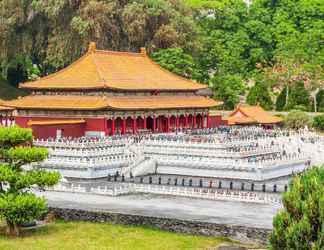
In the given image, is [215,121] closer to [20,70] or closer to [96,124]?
[96,124]

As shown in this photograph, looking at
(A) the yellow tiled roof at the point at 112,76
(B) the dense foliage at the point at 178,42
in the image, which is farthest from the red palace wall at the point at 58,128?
(B) the dense foliage at the point at 178,42

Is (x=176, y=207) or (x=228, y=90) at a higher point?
(x=228, y=90)

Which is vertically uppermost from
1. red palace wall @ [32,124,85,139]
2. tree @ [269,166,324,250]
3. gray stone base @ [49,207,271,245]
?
tree @ [269,166,324,250]

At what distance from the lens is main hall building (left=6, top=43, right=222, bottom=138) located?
5947 centimetres

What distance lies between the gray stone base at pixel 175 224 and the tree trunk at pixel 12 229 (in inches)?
124

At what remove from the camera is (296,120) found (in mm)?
79750

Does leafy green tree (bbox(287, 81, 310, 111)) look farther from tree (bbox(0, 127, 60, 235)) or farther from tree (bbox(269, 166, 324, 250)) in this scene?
tree (bbox(269, 166, 324, 250))

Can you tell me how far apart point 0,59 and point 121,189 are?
48315mm

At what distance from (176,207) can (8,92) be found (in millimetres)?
56916

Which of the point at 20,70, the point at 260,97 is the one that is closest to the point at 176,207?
the point at 260,97

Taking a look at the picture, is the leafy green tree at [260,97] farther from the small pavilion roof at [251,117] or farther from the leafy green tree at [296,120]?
the small pavilion roof at [251,117]

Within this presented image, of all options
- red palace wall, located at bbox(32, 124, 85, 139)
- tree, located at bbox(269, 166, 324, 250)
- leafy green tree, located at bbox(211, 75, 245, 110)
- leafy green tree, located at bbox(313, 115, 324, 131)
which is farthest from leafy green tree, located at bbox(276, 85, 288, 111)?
tree, located at bbox(269, 166, 324, 250)

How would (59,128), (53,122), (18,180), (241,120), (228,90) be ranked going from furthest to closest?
(228,90)
(241,120)
(59,128)
(53,122)
(18,180)

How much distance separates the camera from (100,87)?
60.0 metres
